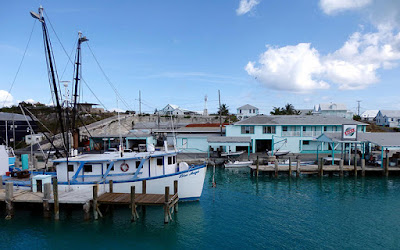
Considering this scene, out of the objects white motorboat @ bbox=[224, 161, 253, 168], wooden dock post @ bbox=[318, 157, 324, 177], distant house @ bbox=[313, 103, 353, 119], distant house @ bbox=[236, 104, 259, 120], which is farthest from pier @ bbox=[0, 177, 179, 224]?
distant house @ bbox=[313, 103, 353, 119]

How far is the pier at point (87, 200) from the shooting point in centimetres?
1800

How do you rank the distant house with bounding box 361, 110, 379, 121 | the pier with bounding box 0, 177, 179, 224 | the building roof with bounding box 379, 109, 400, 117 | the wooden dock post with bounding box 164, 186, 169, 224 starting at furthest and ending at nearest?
the distant house with bounding box 361, 110, 379, 121
the building roof with bounding box 379, 109, 400, 117
the pier with bounding box 0, 177, 179, 224
the wooden dock post with bounding box 164, 186, 169, 224

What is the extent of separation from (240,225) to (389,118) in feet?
292

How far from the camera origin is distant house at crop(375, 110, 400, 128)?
277 feet

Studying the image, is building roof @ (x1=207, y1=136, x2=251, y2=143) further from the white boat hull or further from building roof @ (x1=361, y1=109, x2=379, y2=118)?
building roof @ (x1=361, y1=109, x2=379, y2=118)

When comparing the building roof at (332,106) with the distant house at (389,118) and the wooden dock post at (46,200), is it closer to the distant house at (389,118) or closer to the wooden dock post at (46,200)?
the distant house at (389,118)

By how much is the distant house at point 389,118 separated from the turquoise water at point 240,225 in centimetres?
7229

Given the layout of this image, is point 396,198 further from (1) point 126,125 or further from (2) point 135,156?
(1) point 126,125

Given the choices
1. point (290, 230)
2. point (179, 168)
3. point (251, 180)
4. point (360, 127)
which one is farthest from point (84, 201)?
point (360, 127)

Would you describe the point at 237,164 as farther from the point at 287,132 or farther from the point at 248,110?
the point at 248,110

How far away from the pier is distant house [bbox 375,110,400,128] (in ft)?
293

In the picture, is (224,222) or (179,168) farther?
(179,168)

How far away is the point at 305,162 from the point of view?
117ft

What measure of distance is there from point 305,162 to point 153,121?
142ft
